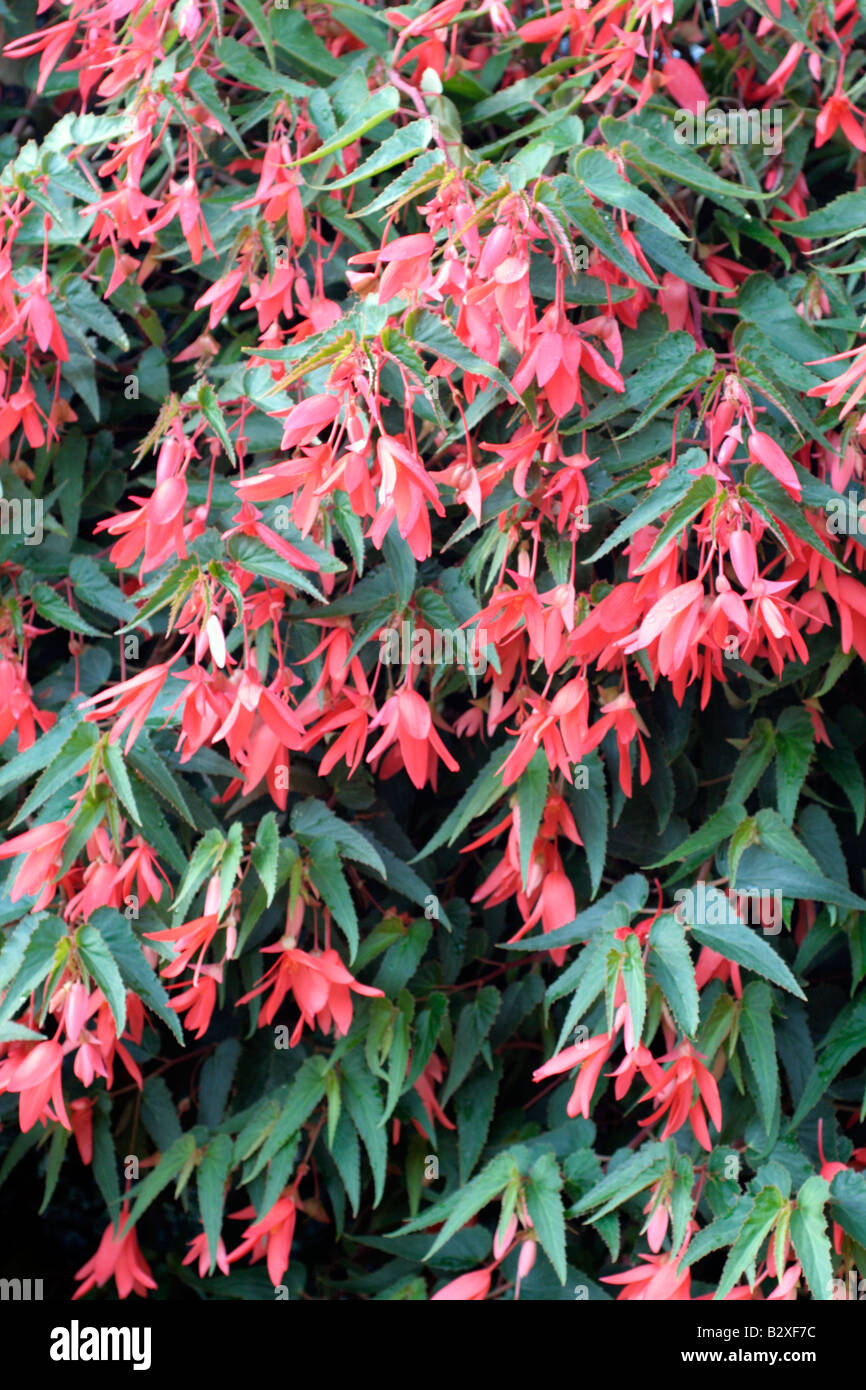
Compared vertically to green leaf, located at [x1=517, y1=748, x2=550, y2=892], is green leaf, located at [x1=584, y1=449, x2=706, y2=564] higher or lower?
higher

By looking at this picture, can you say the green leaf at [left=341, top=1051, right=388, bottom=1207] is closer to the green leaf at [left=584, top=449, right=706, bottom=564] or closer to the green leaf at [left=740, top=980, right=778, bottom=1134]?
the green leaf at [left=740, top=980, right=778, bottom=1134]

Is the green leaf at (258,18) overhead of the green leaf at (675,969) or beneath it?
overhead

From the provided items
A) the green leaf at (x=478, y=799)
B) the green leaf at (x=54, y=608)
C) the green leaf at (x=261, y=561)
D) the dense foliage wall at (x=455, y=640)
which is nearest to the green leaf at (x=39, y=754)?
the dense foliage wall at (x=455, y=640)

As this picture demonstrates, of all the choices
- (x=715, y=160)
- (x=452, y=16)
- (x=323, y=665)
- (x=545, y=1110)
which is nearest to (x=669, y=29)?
(x=715, y=160)

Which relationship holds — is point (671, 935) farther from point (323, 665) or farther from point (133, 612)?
point (133, 612)

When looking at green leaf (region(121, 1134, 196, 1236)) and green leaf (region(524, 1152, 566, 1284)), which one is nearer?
green leaf (region(524, 1152, 566, 1284))

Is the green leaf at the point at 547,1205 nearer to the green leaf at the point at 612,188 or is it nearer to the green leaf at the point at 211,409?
the green leaf at the point at 211,409

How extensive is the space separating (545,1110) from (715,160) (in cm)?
101

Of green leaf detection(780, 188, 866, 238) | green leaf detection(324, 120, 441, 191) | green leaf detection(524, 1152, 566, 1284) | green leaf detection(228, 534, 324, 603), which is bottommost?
green leaf detection(524, 1152, 566, 1284)

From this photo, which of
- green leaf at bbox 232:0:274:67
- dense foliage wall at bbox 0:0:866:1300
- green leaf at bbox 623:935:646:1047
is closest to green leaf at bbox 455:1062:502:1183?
dense foliage wall at bbox 0:0:866:1300

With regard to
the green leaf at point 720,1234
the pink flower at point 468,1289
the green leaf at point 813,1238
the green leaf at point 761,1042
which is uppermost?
the green leaf at point 761,1042

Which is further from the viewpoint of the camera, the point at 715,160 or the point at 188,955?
the point at 715,160

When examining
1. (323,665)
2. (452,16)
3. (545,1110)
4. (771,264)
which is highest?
(452,16)
